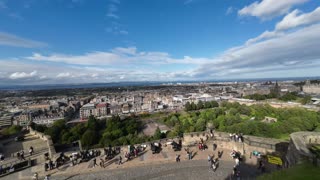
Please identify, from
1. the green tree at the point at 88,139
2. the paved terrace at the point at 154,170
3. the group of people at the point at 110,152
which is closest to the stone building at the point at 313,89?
the green tree at the point at 88,139

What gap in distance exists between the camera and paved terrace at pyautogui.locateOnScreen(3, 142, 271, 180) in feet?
39.2

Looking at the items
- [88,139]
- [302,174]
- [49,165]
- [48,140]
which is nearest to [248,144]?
[302,174]

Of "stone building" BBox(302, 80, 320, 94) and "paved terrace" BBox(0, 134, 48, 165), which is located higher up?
"paved terrace" BBox(0, 134, 48, 165)

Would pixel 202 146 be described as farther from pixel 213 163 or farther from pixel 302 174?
pixel 302 174

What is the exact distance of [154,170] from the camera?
12734 millimetres

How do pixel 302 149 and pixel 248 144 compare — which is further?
pixel 248 144

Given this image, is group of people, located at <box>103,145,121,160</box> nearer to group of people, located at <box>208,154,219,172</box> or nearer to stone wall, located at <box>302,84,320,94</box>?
group of people, located at <box>208,154,219,172</box>

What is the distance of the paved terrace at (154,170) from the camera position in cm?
1195

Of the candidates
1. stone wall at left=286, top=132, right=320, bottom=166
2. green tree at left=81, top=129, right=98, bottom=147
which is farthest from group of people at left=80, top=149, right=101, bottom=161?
green tree at left=81, top=129, right=98, bottom=147

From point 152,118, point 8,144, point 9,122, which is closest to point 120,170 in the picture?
point 8,144

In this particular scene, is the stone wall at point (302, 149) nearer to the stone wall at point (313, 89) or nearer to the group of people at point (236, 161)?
the group of people at point (236, 161)

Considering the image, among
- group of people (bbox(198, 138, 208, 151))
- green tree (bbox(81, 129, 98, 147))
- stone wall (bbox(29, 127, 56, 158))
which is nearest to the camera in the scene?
stone wall (bbox(29, 127, 56, 158))

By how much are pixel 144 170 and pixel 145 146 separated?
3.96 m

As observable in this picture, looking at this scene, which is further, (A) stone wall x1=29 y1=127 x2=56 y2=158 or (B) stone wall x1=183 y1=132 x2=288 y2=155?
(A) stone wall x1=29 y1=127 x2=56 y2=158
